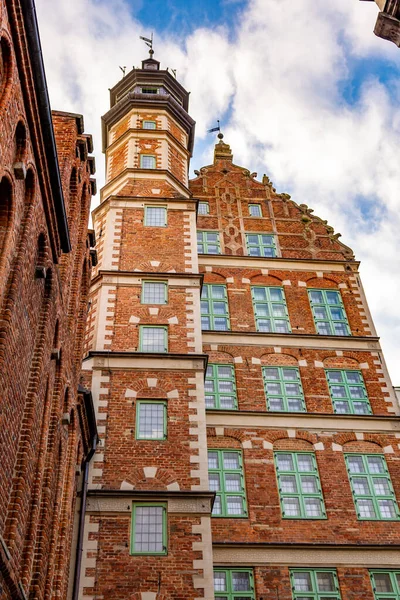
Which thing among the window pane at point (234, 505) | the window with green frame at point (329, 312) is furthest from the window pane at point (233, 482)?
the window with green frame at point (329, 312)

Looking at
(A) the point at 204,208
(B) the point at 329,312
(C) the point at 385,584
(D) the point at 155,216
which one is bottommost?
(C) the point at 385,584

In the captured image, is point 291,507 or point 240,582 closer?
point 240,582

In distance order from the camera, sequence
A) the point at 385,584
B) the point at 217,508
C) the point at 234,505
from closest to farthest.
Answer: the point at 385,584 < the point at 217,508 < the point at 234,505

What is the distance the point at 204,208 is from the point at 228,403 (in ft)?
33.2

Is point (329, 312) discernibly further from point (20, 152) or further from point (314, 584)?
point (20, 152)

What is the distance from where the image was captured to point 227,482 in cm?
1930

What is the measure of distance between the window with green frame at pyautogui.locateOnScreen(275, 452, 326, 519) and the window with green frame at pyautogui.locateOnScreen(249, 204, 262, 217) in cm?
1171

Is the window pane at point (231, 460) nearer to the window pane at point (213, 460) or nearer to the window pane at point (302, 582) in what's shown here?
the window pane at point (213, 460)

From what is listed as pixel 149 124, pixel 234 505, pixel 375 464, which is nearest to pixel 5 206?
pixel 234 505

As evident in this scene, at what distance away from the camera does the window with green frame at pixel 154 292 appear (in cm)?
2161

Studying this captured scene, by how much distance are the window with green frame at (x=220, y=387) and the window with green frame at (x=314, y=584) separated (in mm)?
5468

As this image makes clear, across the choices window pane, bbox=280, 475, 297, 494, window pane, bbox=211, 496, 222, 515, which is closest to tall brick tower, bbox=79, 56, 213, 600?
window pane, bbox=211, 496, 222, 515

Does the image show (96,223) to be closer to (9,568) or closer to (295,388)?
(295,388)

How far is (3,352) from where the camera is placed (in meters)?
8.77
